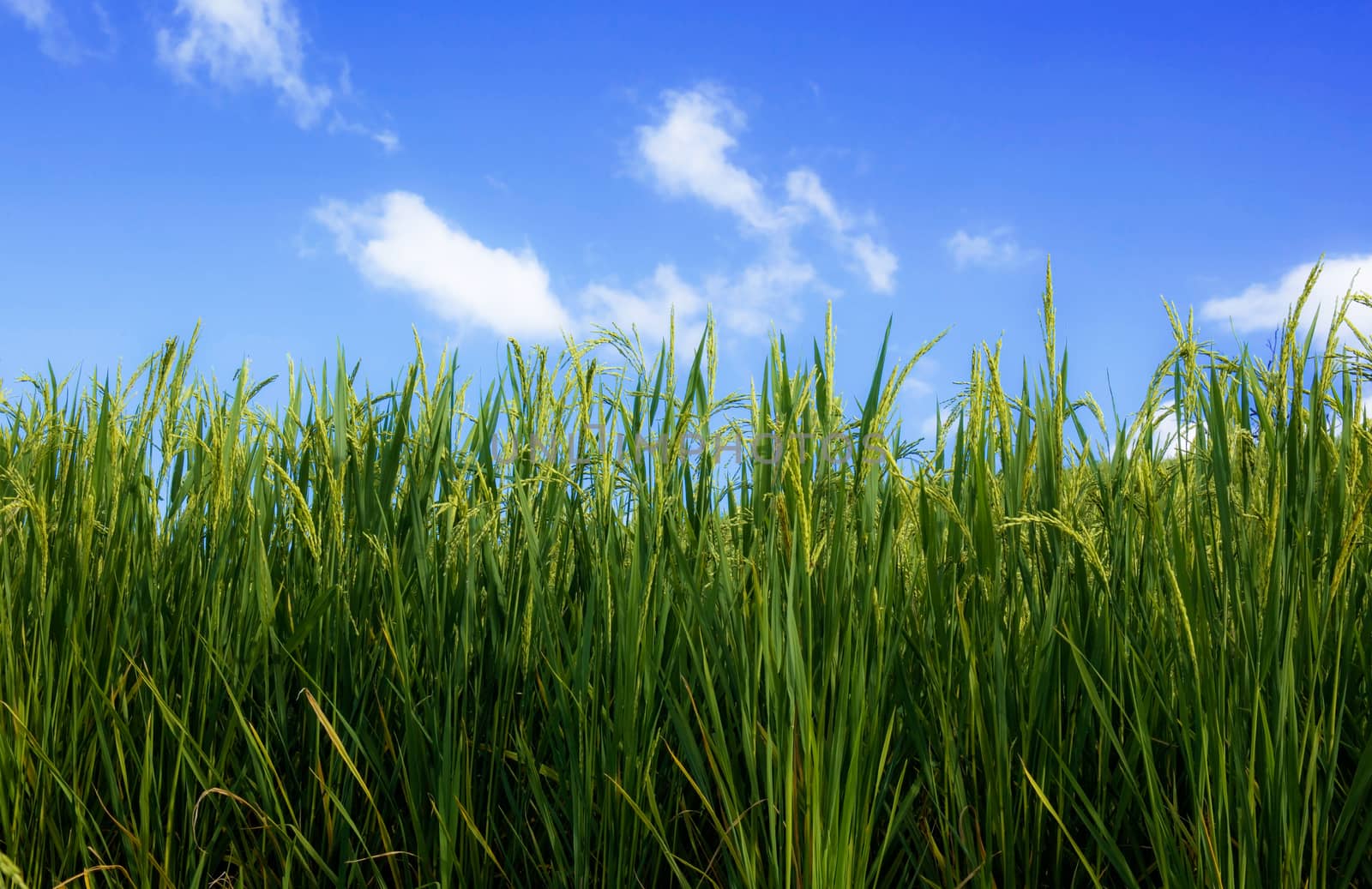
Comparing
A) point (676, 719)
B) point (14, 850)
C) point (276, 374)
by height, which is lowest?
point (14, 850)

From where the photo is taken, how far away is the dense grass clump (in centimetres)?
182

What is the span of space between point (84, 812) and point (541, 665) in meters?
1.29

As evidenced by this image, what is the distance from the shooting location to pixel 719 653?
76.1 inches

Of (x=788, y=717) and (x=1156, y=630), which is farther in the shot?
(x=1156, y=630)

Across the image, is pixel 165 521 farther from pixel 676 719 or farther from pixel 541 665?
pixel 676 719

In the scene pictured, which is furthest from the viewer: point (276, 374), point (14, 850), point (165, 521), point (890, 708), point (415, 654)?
point (276, 374)

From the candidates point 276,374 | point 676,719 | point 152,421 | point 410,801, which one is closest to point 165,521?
point 152,421

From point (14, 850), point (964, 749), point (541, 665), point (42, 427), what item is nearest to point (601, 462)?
point (541, 665)

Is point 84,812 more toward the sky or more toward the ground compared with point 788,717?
more toward the ground

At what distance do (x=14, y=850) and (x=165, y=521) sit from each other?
0.91m

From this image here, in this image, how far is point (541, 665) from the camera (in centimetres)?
238

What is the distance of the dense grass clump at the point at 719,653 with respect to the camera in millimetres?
1815

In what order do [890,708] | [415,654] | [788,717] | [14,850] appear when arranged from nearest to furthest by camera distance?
[788,717] < [890,708] < [415,654] < [14,850]

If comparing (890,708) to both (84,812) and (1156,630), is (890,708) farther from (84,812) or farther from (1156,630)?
(84,812)
